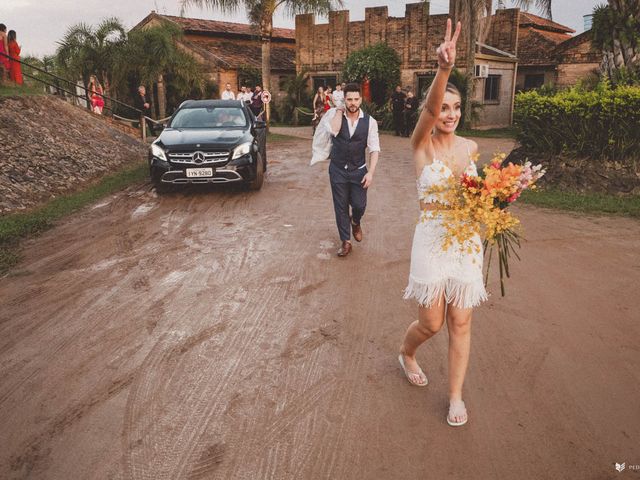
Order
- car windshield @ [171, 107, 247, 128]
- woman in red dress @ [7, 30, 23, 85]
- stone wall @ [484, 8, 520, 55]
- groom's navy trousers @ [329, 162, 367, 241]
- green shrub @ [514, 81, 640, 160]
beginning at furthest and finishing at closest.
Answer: stone wall @ [484, 8, 520, 55], woman in red dress @ [7, 30, 23, 85], car windshield @ [171, 107, 247, 128], green shrub @ [514, 81, 640, 160], groom's navy trousers @ [329, 162, 367, 241]

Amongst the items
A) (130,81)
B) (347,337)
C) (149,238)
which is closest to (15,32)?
(130,81)

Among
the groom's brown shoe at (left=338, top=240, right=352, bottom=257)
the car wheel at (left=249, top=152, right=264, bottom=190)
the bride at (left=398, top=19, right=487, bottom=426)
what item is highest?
the bride at (left=398, top=19, right=487, bottom=426)

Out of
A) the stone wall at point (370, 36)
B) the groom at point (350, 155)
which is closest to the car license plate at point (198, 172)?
the groom at point (350, 155)

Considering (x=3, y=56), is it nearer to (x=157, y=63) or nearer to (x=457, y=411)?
(x=157, y=63)

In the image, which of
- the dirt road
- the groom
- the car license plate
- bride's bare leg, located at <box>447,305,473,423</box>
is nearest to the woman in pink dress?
the car license plate

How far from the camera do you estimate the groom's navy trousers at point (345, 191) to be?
20.3ft

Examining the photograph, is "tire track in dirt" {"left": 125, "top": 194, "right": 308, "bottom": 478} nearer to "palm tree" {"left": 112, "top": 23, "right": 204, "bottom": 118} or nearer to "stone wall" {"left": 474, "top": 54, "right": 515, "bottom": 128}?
"palm tree" {"left": 112, "top": 23, "right": 204, "bottom": 118}

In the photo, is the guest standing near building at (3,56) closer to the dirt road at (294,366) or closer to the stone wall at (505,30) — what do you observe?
the dirt road at (294,366)

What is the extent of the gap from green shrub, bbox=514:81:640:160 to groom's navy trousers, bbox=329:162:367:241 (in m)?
5.50

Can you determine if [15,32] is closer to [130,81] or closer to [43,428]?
[130,81]

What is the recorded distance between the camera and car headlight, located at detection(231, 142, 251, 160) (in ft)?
31.4

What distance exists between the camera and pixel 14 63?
15680 millimetres

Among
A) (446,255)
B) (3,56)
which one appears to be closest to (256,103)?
(3,56)

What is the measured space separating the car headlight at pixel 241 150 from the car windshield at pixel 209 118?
44.2 inches
